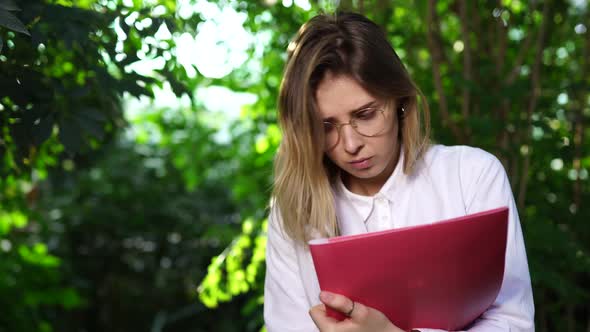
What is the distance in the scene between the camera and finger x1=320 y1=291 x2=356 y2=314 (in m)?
1.36

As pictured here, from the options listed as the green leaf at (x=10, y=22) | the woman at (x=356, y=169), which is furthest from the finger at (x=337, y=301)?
the green leaf at (x=10, y=22)

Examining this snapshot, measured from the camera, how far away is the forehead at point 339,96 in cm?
165

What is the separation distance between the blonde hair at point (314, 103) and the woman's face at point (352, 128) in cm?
2

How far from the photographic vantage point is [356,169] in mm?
1704

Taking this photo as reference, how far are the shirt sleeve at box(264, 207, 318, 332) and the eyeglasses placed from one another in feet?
0.96

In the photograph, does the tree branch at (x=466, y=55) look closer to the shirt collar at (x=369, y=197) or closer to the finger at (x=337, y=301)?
the shirt collar at (x=369, y=197)

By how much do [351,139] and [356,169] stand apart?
91 millimetres

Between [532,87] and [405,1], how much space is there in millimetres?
699

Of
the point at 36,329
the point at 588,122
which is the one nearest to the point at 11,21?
the point at 36,329

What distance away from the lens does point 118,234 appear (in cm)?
521

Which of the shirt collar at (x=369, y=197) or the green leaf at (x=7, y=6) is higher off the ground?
the green leaf at (x=7, y=6)

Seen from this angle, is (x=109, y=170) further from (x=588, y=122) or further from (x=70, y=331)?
(x=588, y=122)

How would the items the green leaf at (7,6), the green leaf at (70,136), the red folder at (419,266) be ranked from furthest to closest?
the green leaf at (70,136)
the green leaf at (7,6)
the red folder at (419,266)

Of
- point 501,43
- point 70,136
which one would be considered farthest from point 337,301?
point 501,43
